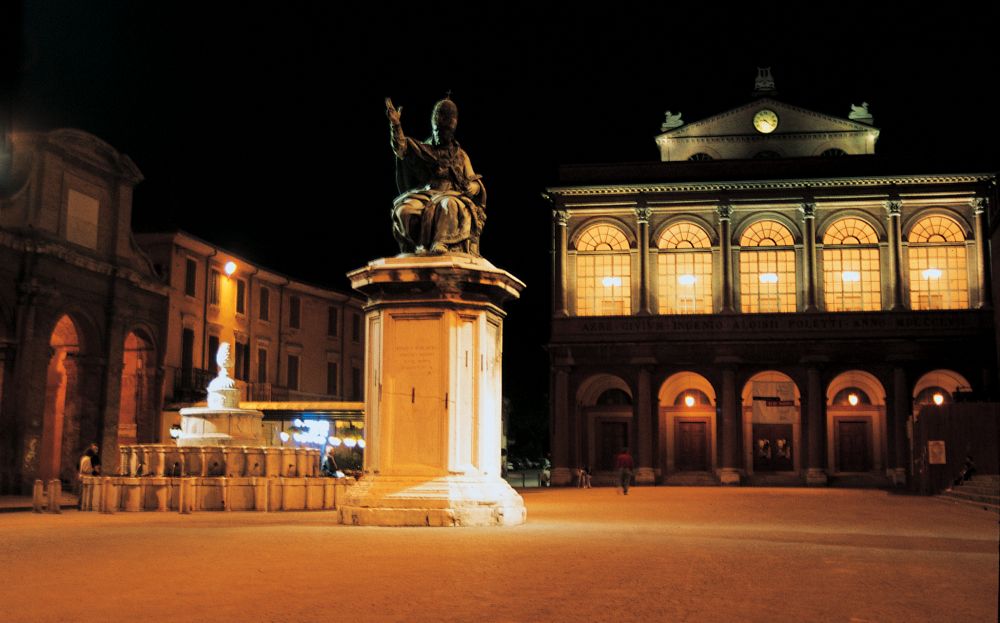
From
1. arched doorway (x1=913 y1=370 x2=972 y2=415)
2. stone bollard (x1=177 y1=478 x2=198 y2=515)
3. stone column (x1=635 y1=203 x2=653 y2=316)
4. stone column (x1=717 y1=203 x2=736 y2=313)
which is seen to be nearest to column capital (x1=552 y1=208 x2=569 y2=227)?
stone column (x1=635 y1=203 x2=653 y2=316)

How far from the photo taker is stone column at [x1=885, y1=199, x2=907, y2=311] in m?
44.0

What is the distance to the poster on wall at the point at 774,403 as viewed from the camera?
43.8 metres

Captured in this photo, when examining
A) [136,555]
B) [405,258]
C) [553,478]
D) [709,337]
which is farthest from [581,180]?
[136,555]

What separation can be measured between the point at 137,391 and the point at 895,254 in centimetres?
3176

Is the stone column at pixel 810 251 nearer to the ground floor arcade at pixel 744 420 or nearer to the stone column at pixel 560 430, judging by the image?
the ground floor arcade at pixel 744 420

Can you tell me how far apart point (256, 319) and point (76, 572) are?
40576 millimetres

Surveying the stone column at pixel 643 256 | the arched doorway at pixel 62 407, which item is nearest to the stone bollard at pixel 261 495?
the arched doorway at pixel 62 407

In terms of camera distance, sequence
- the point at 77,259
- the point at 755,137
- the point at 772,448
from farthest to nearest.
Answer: the point at 755,137 → the point at 772,448 → the point at 77,259

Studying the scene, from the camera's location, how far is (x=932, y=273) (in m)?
44.6

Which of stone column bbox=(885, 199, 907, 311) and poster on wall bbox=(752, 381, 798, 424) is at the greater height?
A: stone column bbox=(885, 199, 907, 311)

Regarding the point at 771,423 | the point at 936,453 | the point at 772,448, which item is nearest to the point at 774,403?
the point at 771,423

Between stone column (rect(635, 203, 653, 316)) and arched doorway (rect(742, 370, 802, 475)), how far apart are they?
5527mm

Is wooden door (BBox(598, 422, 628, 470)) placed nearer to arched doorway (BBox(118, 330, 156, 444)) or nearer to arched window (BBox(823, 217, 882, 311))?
arched window (BBox(823, 217, 882, 311))

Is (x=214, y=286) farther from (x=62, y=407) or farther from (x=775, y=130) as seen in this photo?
(x=775, y=130)
